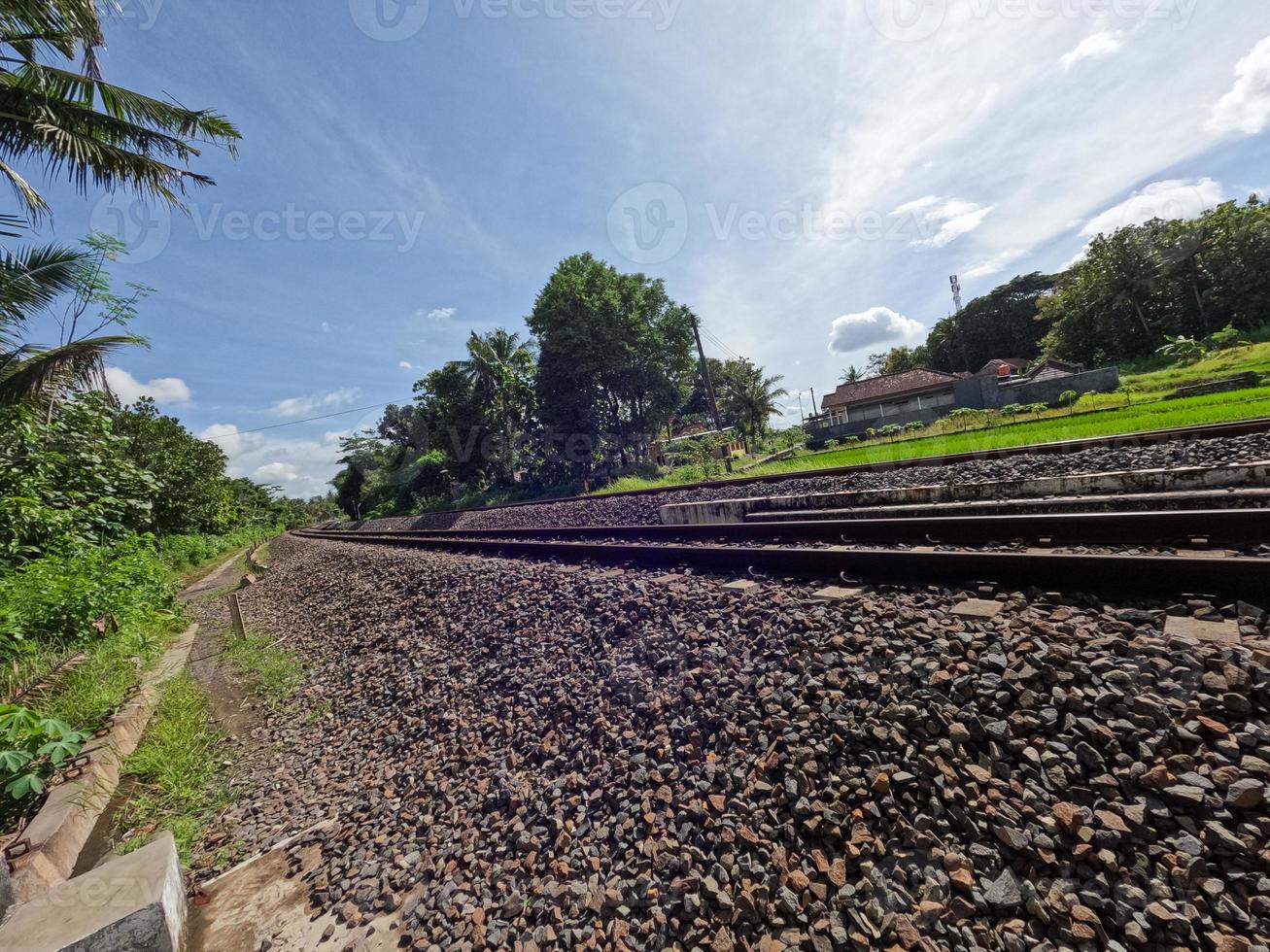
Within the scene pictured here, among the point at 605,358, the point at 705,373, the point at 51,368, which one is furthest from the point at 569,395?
the point at 51,368

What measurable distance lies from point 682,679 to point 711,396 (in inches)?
1005

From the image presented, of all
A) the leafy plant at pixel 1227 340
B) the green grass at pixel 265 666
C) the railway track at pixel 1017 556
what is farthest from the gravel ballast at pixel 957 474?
the leafy plant at pixel 1227 340

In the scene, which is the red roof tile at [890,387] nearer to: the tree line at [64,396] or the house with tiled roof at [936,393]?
the house with tiled roof at [936,393]

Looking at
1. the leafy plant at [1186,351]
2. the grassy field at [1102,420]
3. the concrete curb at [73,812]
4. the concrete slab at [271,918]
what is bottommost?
the concrete slab at [271,918]

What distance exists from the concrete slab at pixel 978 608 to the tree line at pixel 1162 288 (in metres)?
41.8

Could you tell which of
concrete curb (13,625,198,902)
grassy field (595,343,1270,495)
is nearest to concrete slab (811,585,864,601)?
concrete curb (13,625,198,902)

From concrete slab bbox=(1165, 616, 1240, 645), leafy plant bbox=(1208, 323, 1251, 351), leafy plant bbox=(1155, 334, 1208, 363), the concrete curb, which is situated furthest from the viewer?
leafy plant bbox=(1208, 323, 1251, 351)

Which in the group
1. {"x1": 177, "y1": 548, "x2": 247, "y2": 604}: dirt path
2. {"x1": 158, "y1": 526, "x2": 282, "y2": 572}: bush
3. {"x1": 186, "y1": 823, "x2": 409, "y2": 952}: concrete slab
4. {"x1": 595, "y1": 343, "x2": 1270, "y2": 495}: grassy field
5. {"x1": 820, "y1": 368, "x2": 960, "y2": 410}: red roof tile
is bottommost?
{"x1": 186, "y1": 823, "x2": 409, "y2": 952}: concrete slab

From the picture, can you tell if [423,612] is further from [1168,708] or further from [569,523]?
[1168,708]

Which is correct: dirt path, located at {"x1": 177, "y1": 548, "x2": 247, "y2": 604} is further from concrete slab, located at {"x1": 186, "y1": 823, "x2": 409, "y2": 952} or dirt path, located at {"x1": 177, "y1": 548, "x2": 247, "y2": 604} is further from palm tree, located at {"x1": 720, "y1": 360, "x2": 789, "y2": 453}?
palm tree, located at {"x1": 720, "y1": 360, "x2": 789, "y2": 453}

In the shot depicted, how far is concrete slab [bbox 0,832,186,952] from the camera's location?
7.22 ft

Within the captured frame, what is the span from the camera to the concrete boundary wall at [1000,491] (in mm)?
4294

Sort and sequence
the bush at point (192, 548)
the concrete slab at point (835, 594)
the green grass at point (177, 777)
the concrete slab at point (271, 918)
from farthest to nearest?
1. the bush at point (192, 548)
2. the green grass at point (177, 777)
3. the concrete slab at point (835, 594)
4. the concrete slab at point (271, 918)

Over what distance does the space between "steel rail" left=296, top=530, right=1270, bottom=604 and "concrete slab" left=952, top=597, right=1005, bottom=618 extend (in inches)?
15.4
